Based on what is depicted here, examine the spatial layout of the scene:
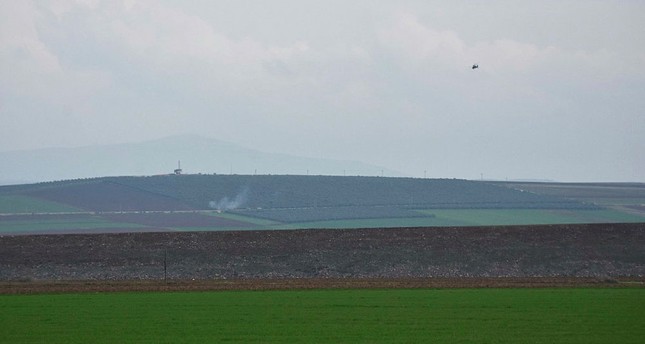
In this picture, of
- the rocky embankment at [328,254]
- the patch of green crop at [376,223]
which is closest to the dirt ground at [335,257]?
the rocky embankment at [328,254]

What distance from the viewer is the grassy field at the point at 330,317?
20797 millimetres

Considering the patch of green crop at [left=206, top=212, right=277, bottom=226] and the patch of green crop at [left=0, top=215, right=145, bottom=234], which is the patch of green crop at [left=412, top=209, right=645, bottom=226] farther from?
the patch of green crop at [left=0, top=215, right=145, bottom=234]

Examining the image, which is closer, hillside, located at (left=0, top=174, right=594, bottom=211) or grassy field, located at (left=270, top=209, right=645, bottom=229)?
grassy field, located at (left=270, top=209, right=645, bottom=229)

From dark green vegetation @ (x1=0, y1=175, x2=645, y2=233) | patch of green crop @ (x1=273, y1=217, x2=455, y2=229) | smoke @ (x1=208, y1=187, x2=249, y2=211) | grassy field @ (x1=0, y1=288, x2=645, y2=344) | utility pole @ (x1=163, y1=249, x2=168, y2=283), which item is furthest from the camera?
smoke @ (x1=208, y1=187, x2=249, y2=211)

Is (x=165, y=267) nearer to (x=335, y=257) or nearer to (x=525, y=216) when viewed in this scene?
(x=335, y=257)

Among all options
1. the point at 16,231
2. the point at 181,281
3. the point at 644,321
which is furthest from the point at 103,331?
the point at 16,231

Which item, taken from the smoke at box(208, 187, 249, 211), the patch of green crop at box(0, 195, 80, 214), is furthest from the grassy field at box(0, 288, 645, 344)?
the smoke at box(208, 187, 249, 211)

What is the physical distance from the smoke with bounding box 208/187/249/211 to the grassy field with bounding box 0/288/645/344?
53.8 metres

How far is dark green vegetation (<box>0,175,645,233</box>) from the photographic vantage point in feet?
237

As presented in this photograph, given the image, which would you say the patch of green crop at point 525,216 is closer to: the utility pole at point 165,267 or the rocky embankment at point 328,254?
the rocky embankment at point 328,254

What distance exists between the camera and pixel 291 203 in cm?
8644

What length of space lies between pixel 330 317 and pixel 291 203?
62.4 m

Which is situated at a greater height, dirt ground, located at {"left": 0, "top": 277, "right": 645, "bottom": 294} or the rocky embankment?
the rocky embankment

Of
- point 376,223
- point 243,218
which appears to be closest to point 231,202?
point 243,218
